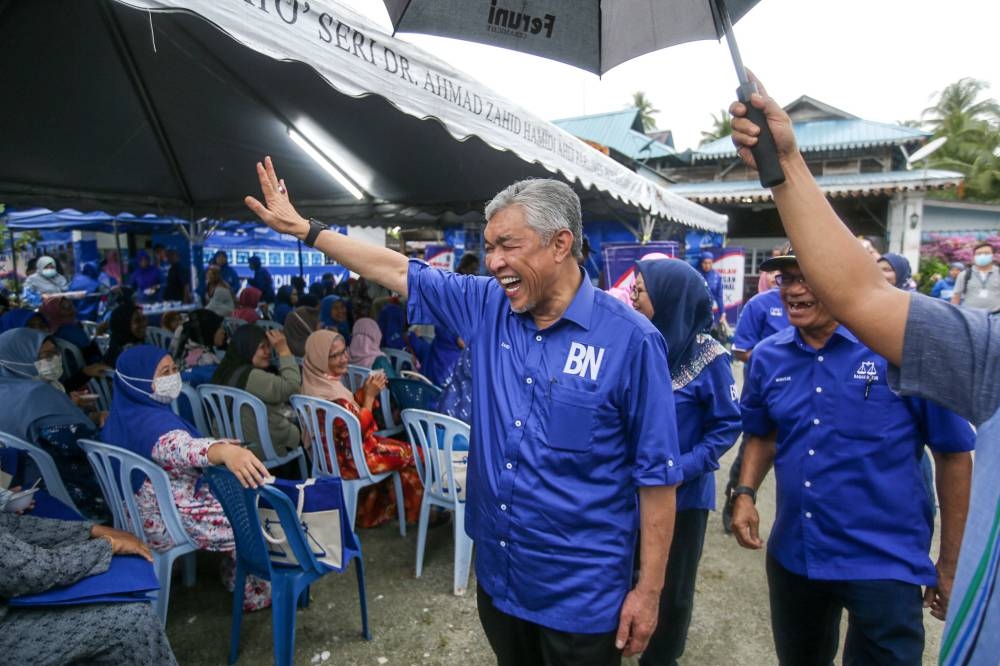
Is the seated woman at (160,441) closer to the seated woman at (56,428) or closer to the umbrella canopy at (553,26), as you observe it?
the seated woman at (56,428)

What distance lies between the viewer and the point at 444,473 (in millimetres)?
3293

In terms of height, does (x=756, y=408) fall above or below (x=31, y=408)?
above

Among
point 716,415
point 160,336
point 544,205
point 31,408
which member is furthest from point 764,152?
point 160,336

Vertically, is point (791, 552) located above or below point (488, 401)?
below

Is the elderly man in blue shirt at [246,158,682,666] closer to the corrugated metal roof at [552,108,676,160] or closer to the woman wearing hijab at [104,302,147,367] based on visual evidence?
the woman wearing hijab at [104,302,147,367]

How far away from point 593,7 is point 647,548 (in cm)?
182

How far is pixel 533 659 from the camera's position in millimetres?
1679

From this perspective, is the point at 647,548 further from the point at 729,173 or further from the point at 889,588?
the point at 729,173

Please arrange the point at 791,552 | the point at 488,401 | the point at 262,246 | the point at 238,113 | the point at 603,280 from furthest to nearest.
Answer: the point at 262,246
the point at 603,280
the point at 238,113
the point at 791,552
the point at 488,401

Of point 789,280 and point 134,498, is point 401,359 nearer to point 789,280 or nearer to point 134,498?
point 134,498

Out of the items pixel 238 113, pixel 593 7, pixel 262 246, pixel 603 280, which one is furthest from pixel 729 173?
pixel 593 7

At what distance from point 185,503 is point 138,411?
500mm

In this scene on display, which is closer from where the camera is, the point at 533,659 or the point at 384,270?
the point at 533,659

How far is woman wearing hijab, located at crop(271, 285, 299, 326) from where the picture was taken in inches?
323
